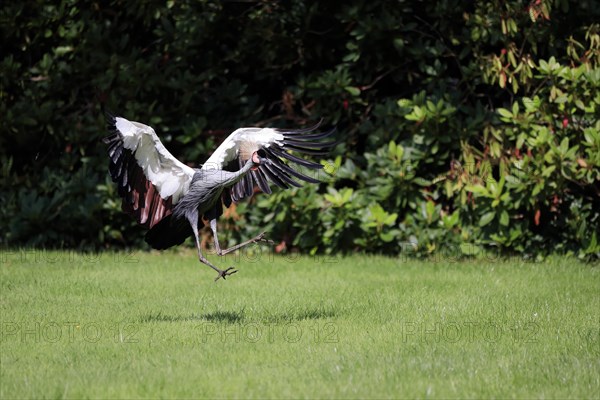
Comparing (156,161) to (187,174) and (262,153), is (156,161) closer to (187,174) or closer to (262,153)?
(187,174)

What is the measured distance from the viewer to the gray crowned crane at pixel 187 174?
20.6 feet

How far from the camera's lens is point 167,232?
21.9 ft

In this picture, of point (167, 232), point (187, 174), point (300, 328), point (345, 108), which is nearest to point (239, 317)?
point (300, 328)

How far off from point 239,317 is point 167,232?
85cm

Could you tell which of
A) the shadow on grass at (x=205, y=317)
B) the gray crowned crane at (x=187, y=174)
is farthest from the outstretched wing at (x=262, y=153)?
the shadow on grass at (x=205, y=317)

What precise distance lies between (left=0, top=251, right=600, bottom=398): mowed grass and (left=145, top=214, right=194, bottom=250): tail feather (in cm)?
48

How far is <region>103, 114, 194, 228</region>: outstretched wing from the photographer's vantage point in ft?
20.5

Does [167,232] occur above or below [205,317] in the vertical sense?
above

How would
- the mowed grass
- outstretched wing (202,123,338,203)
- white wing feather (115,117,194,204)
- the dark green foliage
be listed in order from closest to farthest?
1. the mowed grass
2. white wing feather (115,117,194,204)
3. outstretched wing (202,123,338,203)
4. the dark green foliage

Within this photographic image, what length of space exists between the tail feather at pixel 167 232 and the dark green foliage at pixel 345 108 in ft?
7.50

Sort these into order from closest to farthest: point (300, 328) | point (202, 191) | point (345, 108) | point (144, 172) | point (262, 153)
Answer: point (300, 328) → point (202, 191) → point (144, 172) → point (262, 153) → point (345, 108)

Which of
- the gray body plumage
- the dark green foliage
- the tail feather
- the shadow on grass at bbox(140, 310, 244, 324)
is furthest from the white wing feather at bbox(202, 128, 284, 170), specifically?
the dark green foliage

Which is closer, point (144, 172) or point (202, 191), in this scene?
point (202, 191)

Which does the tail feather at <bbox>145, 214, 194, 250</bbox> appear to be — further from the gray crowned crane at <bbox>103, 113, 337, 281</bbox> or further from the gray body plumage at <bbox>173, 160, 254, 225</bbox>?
the gray body plumage at <bbox>173, 160, 254, 225</bbox>
